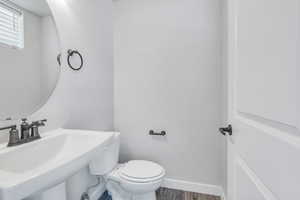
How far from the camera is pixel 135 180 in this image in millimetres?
1380

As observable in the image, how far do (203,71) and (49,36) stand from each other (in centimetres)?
147

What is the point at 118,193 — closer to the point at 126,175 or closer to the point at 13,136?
the point at 126,175

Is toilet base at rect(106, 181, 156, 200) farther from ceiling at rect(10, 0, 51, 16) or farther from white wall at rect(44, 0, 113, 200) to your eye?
ceiling at rect(10, 0, 51, 16)

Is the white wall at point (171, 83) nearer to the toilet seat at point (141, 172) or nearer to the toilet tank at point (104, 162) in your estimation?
the toilet seat at point (141, 172)

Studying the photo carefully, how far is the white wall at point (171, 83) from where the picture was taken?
1799 mm

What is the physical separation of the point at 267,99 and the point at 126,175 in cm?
127

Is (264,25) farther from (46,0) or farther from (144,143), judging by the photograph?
(144,143)

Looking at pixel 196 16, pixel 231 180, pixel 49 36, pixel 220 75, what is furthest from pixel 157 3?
pixel 231 180

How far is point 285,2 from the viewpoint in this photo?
1.33 ft

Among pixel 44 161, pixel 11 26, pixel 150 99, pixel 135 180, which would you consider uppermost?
pixel 11 26

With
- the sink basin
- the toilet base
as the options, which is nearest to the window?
the sink basin

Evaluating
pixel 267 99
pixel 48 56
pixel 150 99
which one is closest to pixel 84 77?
pixel 48 56

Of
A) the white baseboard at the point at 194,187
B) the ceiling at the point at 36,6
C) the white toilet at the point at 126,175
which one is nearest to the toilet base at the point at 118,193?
the white toilet at the point at 126,175

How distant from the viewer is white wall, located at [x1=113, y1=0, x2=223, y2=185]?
1799mm
